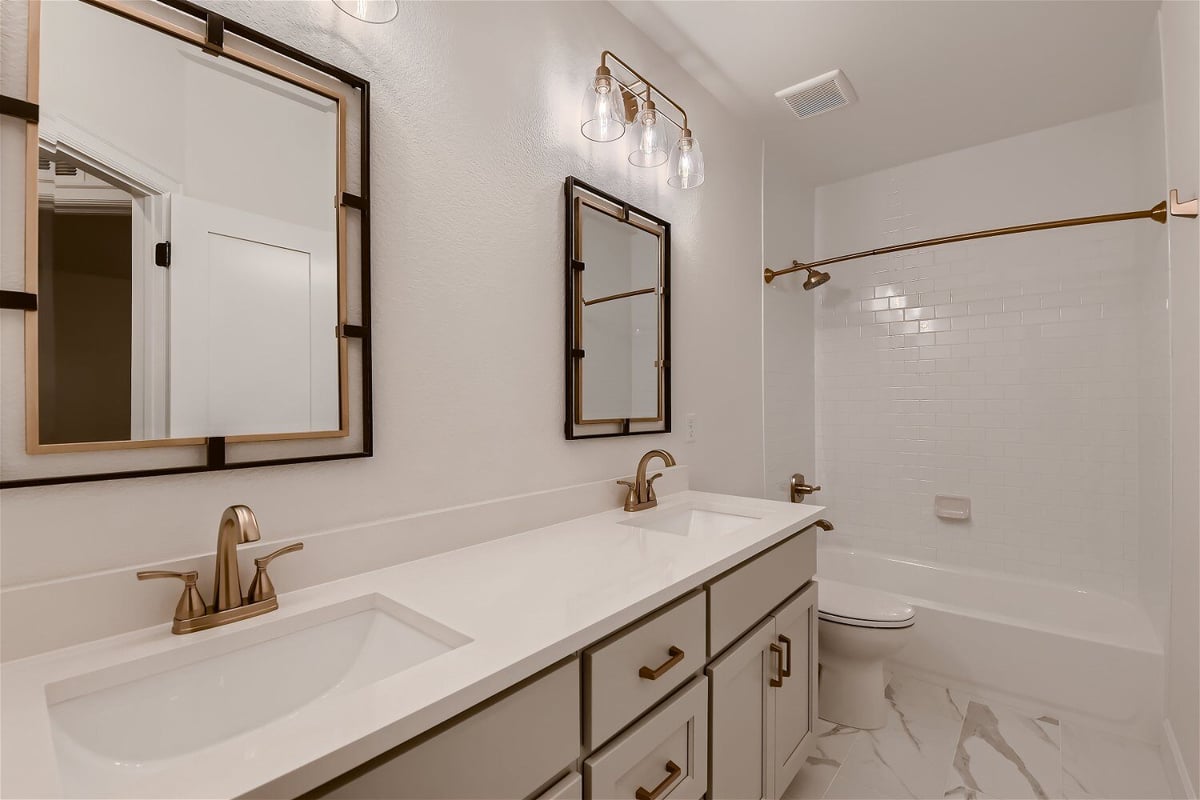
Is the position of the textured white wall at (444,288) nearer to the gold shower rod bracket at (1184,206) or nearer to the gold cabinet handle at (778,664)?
the gold cabinet handle at (778,664)

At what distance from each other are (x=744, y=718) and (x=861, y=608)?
39.8 inches

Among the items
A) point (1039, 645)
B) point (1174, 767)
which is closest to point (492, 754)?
point (1174, 767)

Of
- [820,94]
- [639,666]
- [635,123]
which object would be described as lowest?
[639,666]

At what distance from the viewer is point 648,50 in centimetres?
190

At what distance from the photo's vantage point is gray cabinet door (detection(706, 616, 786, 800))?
3.78ft

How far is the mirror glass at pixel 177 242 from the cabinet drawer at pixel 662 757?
758mm

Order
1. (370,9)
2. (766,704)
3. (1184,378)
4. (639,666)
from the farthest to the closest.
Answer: (1184,378)
(766,704)
(370,9)
(639,666)

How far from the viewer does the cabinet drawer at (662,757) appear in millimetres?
850

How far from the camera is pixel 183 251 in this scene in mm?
869

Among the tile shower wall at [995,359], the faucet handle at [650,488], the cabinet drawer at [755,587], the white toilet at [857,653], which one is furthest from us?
the tile shower wall at [995,359]

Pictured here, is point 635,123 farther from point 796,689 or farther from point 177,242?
point 796,689

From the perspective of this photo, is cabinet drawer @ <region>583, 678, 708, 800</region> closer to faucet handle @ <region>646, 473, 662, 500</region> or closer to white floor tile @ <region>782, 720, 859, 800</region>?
faucet handle @ <region>646, 473, 662, 500</region>

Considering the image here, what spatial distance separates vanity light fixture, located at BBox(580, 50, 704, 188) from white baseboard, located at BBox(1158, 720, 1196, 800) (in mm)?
2239

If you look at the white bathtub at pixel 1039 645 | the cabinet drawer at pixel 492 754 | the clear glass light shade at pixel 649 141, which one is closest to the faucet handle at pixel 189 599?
the cabinet drawer at pixel 492 754
